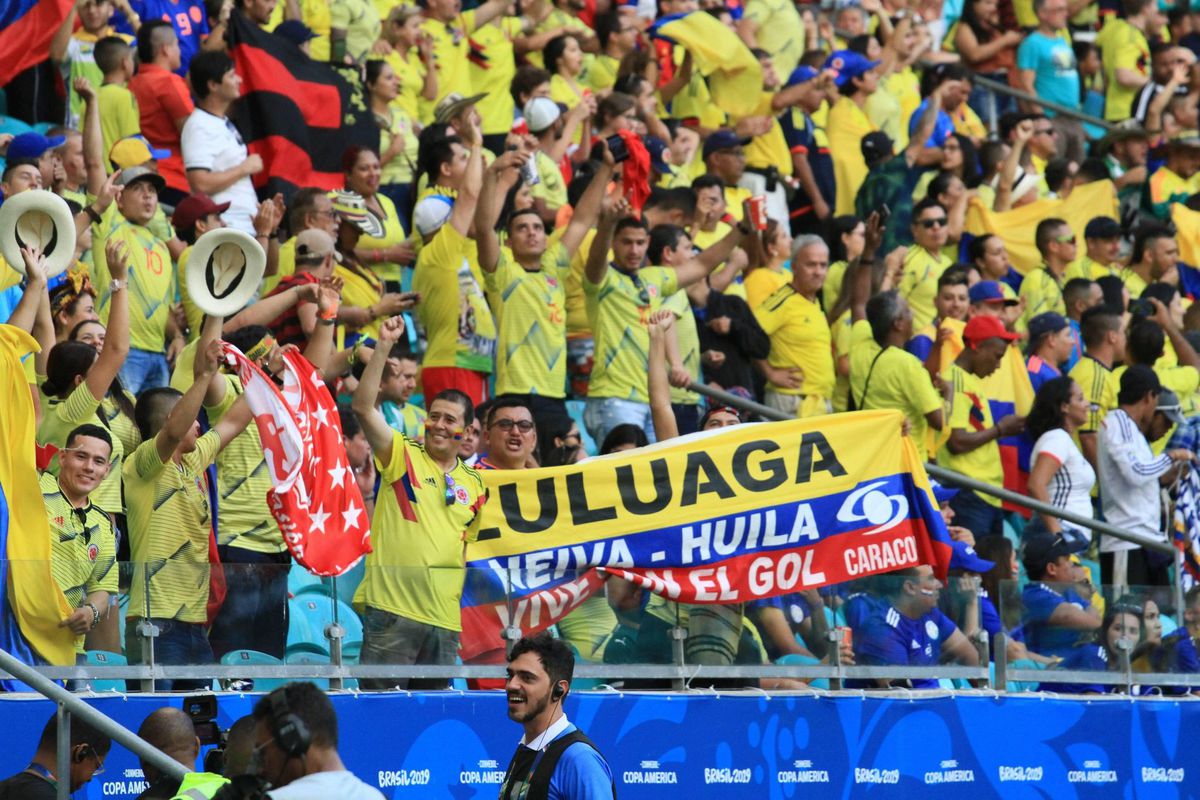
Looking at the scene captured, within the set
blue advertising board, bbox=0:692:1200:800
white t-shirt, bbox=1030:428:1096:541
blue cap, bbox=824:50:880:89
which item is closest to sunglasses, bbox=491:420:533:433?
blue advertising board, bbox=0:692:1200:800

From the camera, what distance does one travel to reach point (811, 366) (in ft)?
44.3

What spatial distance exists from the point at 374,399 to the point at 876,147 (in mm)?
8204

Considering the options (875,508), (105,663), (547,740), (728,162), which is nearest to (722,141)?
(728,162)

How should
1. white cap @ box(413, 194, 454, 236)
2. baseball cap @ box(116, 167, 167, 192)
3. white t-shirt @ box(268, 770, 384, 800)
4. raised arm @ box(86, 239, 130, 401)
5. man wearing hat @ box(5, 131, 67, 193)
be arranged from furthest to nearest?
white cap @ box(413, 194, 454, 236), baseball cap @ box(116, 167, 167, 192), man wearing hat @ box(5, 131, 67, 193), raised arm @ box(86, 239, 130, 401), white t-shirt @ box(268, 770, 384, 800)

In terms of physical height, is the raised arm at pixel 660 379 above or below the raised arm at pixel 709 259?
below

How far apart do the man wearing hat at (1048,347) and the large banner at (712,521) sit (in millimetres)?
3225

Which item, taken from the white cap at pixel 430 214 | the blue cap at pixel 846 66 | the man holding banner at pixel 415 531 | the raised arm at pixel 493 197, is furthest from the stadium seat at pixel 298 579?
the blue cap at pixel 846 66

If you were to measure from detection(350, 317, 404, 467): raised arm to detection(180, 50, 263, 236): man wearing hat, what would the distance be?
3.48 m

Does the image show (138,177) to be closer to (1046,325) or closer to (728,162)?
(728,162)

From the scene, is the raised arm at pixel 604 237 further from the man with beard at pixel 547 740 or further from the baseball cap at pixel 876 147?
the man with beard at pixel 547 740

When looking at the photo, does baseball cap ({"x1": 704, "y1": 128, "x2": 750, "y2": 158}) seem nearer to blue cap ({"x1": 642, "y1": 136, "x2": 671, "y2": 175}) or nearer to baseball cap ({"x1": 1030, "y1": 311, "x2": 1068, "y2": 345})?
blue cap ({"x1": 642, "y1": 136, "x2": 671, "y2": 175})

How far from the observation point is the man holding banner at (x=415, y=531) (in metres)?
8.73

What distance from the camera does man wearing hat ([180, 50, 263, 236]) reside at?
12.2 meters

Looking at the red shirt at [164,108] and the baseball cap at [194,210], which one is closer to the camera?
the baseball cap at [194,210]
